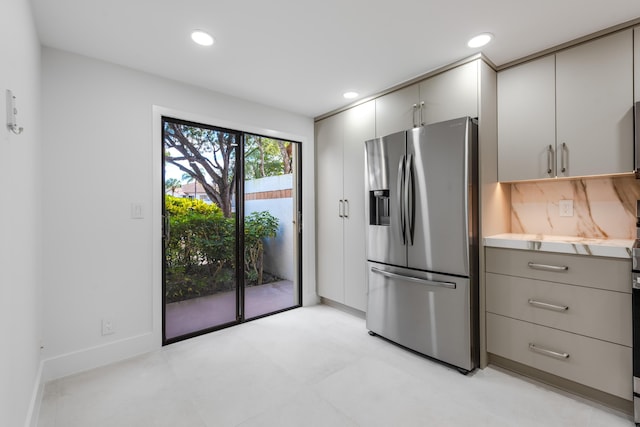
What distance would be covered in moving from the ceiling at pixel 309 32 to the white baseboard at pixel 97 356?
2.20 metres

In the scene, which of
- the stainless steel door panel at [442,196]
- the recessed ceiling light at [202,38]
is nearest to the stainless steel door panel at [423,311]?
the stainless steel door panel at [442,196]

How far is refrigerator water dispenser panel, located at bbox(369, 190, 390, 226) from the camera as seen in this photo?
280 centimetres

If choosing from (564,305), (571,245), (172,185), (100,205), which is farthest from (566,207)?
(100,205)

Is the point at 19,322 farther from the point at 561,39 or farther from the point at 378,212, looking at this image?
the point at 561,39

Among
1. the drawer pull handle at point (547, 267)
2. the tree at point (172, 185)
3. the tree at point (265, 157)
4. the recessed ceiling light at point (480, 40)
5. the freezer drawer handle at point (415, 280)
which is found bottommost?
the freezer drawer handle at point (415, 280)

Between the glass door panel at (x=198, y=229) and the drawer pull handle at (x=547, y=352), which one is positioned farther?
the glass door panel at (x=198, y=229)

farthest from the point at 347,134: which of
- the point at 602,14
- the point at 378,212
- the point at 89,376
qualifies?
the point at 89,376

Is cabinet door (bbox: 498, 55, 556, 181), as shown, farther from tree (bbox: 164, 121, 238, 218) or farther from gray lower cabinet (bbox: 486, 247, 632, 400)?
tree (bbox: 164, 121, 238, 218)

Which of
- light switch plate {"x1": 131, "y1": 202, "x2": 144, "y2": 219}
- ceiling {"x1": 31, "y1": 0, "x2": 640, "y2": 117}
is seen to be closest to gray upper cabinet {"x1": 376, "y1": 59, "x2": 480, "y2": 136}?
ceiling {"x1": 31, "y1": 0, "x2": 640, "y2": 117}

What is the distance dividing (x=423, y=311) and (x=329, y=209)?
159cm

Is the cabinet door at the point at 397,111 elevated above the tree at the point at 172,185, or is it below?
above

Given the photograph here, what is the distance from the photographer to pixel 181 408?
1.81 metres

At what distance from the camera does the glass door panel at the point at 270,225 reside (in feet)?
10.8

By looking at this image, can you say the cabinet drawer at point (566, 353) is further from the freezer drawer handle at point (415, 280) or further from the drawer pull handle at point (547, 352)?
the freezer drawer handle at point (415, 280)
